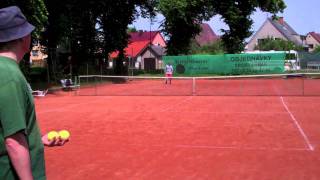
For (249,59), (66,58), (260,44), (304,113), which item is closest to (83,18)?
(66,58)

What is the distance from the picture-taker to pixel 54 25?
32531 mm

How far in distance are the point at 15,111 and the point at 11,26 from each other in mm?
467

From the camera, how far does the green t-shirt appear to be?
2.59 metres

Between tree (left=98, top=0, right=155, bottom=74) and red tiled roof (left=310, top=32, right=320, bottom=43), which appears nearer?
tree (left=98, top=0, right=155, bottom=74)

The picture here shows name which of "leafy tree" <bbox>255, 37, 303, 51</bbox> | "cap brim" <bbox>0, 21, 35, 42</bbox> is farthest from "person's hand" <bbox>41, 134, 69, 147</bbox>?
"leafy tree" <bbox>255, 37, 303, 51</bbox>

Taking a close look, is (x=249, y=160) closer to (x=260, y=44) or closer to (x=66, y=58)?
(x=66, y=58)

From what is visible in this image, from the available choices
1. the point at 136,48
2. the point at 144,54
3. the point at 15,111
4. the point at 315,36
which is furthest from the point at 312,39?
the point at 15,111

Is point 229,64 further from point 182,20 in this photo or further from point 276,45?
point 276,45

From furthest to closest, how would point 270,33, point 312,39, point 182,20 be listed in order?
point 312,39 < point 270,33 < point 182,20

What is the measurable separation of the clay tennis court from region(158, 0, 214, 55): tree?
27386 millimetres

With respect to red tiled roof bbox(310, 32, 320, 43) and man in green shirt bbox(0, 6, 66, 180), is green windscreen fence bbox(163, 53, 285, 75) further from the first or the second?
red tiled roof bbox(310, 32, 320, 43)

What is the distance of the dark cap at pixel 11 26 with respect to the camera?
272 centimetres

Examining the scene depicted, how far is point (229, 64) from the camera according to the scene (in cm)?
4538

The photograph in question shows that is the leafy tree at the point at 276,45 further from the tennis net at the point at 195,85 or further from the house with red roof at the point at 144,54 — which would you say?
the tennis net at the point at 195,85
